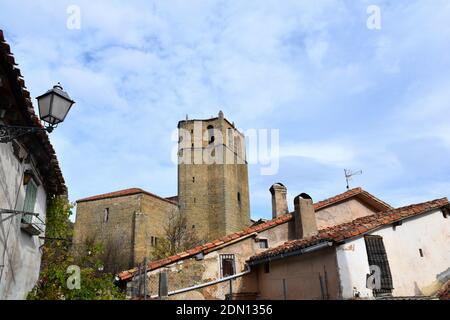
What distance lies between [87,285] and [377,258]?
7067 mm

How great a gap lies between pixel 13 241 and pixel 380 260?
8.04 m

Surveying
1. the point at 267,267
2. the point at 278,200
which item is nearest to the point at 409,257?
the point at 267,267

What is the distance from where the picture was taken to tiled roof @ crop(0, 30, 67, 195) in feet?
16.0

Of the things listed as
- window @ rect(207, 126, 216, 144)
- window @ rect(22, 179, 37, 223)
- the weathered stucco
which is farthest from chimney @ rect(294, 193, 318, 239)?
window @ rect(207, 126, 216, 144)

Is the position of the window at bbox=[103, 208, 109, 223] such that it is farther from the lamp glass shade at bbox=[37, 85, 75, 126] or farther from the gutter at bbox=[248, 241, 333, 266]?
the lamp glass shade at bbox=[37, 85, 75, 126]

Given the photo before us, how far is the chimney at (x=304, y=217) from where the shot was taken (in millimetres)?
12803

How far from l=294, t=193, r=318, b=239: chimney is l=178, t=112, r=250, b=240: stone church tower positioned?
29415mm

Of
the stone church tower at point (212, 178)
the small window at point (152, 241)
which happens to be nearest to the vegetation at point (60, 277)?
the small window at point (152, 241)

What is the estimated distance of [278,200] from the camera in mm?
15773

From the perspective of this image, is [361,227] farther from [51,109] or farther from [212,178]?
[212,178]

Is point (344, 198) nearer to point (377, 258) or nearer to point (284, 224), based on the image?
point (284, 224)
